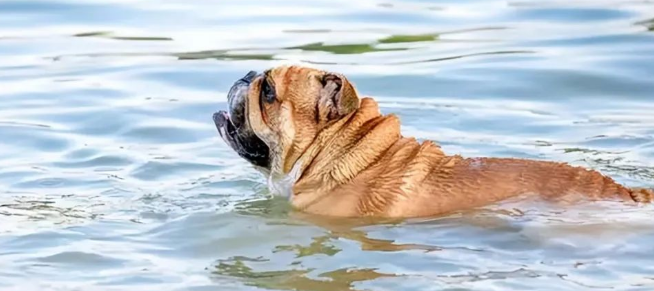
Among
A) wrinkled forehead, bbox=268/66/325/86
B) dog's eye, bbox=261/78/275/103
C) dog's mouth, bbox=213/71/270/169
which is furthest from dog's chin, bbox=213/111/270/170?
wrinkled forehead, bbox=268/66/325/86

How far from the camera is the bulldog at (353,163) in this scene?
845cm

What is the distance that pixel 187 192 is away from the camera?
31.8 ft

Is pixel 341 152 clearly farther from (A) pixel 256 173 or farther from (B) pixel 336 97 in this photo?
(A) pixel 256 173

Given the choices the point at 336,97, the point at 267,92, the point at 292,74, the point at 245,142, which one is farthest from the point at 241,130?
the point at 336,97

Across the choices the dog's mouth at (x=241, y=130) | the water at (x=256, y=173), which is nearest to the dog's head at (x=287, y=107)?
the dog's mouth at (x=241, y=130)

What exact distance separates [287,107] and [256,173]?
1.56 m

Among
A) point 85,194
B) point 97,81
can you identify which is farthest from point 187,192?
point 97,81

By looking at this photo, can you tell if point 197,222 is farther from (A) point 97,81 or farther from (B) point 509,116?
(A) point 97,81

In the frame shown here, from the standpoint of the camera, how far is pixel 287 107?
29.1ft

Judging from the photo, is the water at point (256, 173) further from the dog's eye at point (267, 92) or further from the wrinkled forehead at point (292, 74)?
the wrinkled forehead at point (292, 74)

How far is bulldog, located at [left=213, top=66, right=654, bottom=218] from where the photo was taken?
8.45 meters

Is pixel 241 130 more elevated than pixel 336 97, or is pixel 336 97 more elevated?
pixel 336 97

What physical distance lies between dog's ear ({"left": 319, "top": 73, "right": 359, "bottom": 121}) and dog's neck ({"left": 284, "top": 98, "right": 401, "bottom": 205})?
52mm

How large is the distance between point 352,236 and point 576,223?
3.81ft
